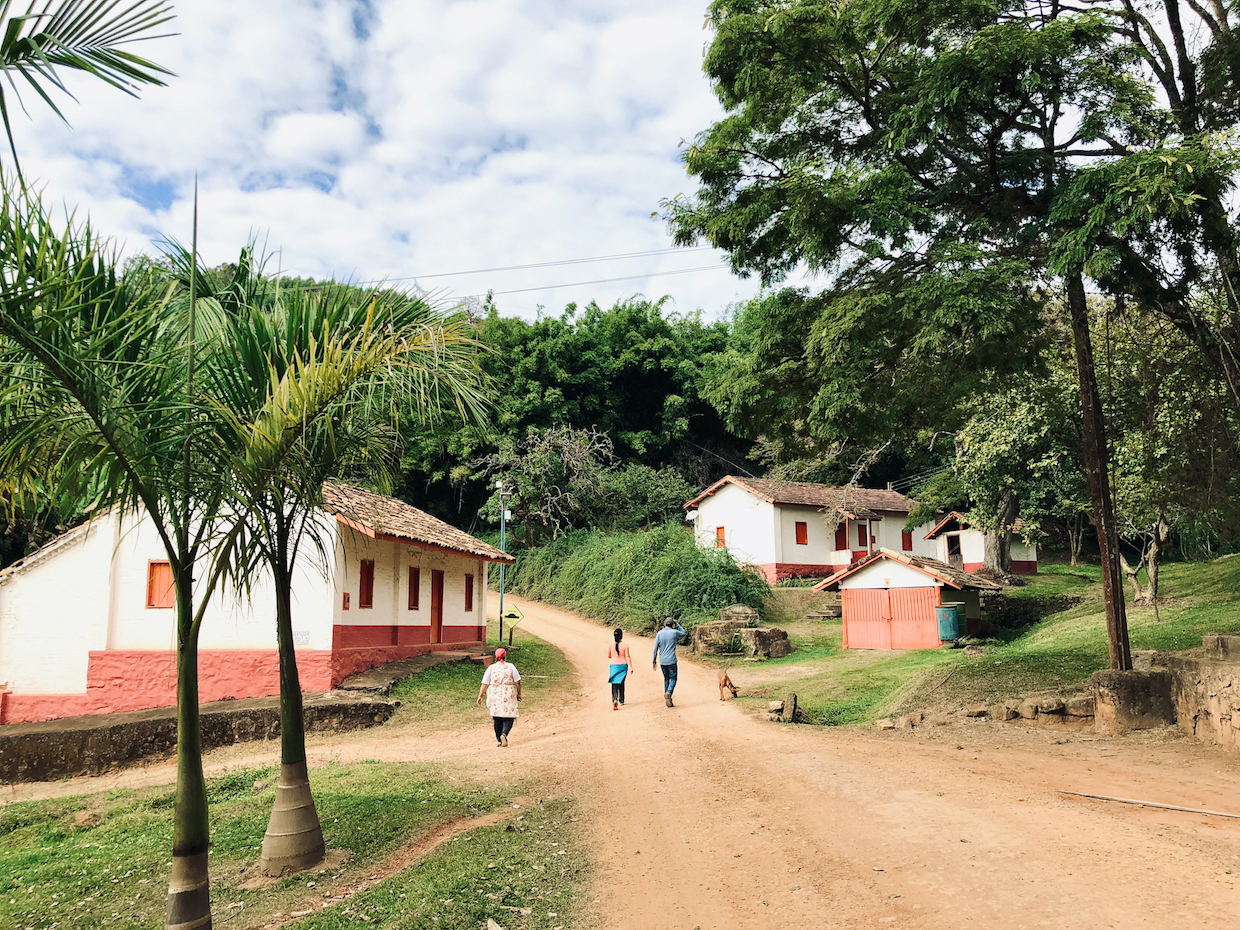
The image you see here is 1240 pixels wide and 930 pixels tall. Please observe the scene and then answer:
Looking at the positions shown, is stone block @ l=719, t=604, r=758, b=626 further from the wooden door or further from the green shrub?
the wooden door

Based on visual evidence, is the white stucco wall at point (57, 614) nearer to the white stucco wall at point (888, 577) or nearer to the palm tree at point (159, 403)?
the palm tree at point (159, 403)

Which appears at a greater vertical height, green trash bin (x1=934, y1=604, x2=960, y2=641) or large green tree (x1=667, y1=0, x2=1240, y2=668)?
large green tree (x1=667, y1=0, x2=1240, y2=668)

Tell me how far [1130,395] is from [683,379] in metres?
29.6

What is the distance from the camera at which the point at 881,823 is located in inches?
280

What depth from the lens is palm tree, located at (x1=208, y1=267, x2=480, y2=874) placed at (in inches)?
219

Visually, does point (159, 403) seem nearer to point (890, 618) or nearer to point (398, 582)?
point (398, 582)

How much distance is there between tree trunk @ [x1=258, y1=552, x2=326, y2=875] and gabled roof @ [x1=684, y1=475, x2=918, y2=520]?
1031 inches

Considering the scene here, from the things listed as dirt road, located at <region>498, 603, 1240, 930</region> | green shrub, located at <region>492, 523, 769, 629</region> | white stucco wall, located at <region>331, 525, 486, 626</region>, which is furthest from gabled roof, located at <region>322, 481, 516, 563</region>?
dirt road, located at <region>498, 603, 1240, 930</region>

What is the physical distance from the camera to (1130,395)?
13453 millimetres

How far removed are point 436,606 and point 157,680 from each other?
21.9 feet

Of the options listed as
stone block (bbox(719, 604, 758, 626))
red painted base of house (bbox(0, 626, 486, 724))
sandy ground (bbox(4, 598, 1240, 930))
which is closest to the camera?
sandy ground (bbox(4, 598, 1240, 930))

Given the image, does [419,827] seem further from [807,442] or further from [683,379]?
[683,379]

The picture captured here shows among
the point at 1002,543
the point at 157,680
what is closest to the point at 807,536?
the point at 1002,543

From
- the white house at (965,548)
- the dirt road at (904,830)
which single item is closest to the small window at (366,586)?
the dirt road at (904,830)
